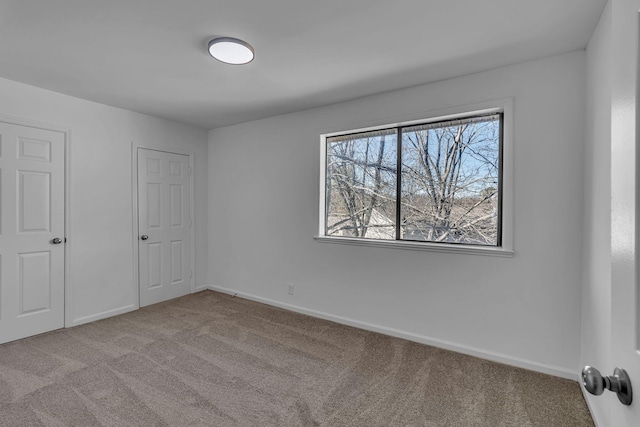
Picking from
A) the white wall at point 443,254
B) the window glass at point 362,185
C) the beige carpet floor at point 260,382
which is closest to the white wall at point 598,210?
the white wall at point 443,254

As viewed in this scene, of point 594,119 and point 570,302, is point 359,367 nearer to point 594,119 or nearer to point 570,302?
point 570,302

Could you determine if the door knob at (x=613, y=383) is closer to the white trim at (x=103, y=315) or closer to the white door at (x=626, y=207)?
the white door at (x=626, y=207)

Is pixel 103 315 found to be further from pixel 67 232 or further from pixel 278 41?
pixel 278 41

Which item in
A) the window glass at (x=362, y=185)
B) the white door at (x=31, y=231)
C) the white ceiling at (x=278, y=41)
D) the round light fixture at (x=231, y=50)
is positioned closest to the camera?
the white ceiling at (x=278, y=41)

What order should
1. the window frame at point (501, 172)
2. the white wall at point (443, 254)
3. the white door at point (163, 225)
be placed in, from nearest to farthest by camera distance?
1. the white wall at point (443, 254)
2. the window frame at point (501, 172)
3. the white door at point (163, 225)

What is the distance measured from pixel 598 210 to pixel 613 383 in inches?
67.0

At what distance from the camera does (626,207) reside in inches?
26.0

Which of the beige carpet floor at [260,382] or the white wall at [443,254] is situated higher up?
the white wall at [443,254]

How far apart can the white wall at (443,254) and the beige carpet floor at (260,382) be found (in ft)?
0.80

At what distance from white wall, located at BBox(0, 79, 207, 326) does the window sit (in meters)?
2.36

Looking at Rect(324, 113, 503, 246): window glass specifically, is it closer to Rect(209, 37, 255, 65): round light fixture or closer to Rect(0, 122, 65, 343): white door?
Rect(209, 37, 255, 65): round light fixture

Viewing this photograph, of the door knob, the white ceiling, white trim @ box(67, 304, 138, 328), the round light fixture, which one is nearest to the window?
the white ceiling

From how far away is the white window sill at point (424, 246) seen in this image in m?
2.69

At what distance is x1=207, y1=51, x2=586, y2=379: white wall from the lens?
2426 millimetres
